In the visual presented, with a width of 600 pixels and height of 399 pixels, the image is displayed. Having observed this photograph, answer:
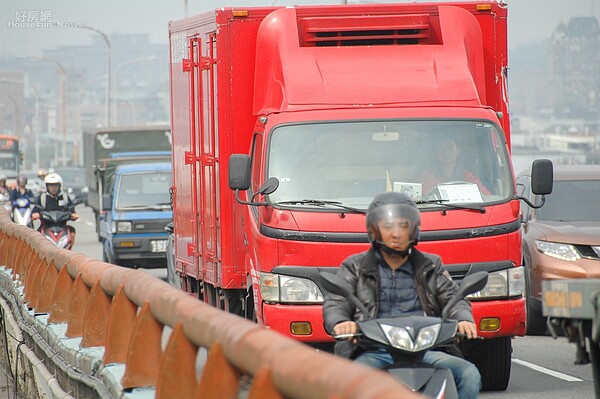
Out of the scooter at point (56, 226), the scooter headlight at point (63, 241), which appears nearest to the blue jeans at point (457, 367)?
the scooter at point (56, 226)

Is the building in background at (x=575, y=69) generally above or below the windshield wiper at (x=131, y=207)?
above

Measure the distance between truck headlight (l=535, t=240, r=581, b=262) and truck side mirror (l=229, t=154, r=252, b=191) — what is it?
15.5ft

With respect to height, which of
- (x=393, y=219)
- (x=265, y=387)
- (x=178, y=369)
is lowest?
(x=178, y=369)

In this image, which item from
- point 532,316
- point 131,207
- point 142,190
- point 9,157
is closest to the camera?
point 532,316

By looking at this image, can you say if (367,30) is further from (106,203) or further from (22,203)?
(22,203)

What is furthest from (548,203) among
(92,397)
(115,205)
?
(115,205)

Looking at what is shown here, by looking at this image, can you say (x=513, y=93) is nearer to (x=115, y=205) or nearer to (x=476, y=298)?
(x=115, y=205)

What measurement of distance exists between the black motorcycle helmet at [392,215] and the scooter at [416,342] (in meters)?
0.42

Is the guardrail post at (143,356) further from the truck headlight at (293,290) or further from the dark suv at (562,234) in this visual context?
the dark suv at (562,234)

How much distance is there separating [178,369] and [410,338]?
100 centimetres

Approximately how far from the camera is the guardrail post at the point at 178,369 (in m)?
6.04

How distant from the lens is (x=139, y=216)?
25.5 meters

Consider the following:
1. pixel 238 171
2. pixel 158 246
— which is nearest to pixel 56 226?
pixel 158 246

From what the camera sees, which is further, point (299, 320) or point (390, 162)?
point (390, 162)
